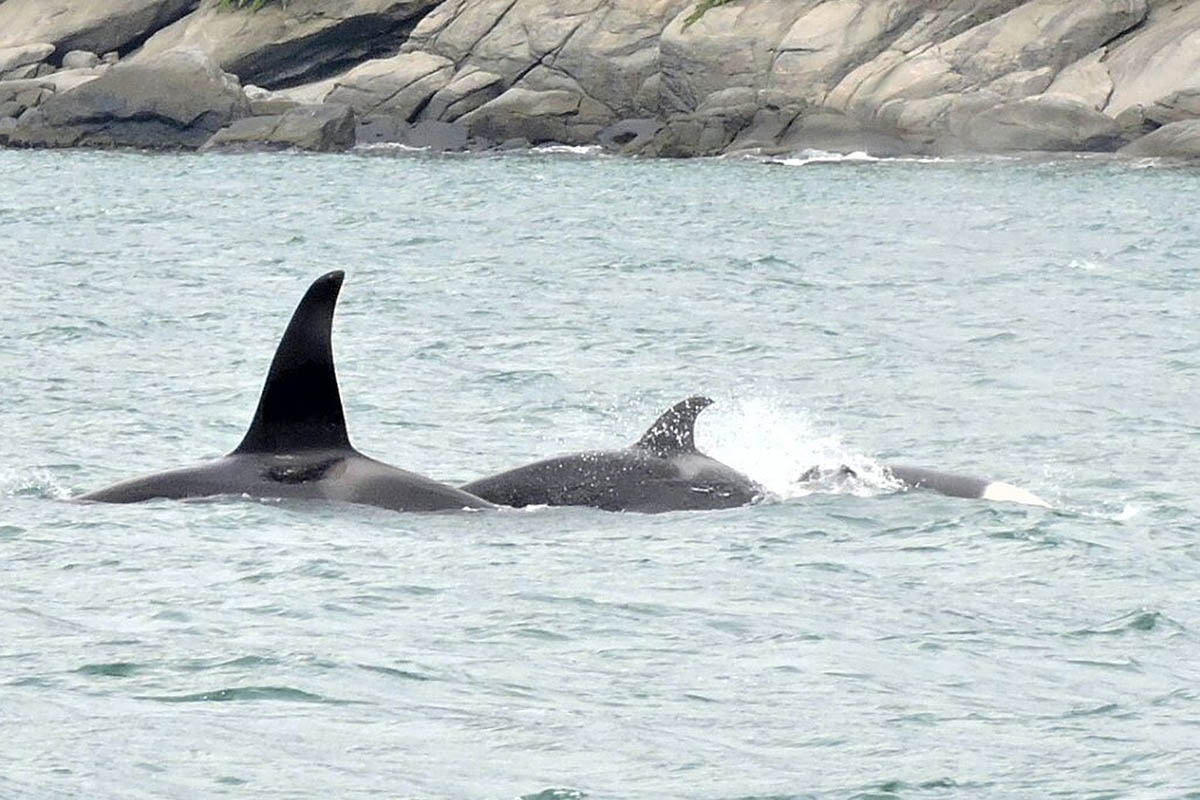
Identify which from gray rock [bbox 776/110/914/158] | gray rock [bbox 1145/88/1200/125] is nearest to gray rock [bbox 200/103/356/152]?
gray rock [bbox 776/110/914/158]

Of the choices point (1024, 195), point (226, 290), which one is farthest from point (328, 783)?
point (1024, 195)

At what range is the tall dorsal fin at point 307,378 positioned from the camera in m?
13.2

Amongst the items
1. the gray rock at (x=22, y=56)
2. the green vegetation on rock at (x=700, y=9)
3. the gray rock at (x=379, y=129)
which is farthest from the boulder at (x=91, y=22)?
the green vegetation on rock at (x=700, y=9)

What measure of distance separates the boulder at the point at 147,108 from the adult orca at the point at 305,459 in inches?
2196

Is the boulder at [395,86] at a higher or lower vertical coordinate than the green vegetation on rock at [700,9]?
lower

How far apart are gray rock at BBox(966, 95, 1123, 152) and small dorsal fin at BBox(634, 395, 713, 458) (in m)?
44.8

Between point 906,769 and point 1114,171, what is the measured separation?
46.1 m

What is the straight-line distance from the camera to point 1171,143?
5494 cm

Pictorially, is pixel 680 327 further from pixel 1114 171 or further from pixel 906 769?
pixel 1114 171

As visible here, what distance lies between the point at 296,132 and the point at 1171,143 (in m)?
25.5

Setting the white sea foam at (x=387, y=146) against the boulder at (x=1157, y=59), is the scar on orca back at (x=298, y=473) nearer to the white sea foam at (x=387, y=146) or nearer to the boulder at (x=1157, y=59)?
the boulder at (x=1157, y=59)

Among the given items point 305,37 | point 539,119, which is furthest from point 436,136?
point 305,37

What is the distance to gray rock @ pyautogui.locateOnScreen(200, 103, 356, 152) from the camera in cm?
6688

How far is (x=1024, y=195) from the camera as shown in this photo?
47.8m
